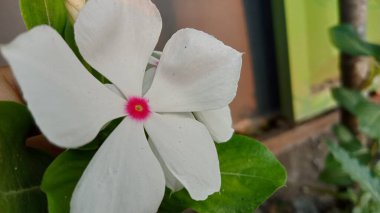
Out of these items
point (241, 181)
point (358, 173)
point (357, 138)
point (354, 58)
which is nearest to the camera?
point (241, 181)

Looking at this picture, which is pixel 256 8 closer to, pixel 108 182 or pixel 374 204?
pixel 374 204

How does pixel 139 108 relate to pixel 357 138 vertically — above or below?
above

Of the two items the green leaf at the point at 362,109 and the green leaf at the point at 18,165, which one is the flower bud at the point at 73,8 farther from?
the green leaf at the point at 362,109

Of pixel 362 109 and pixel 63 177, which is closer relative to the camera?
pixel 63 177

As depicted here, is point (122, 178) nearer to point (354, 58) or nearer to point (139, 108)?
point (139, 108)

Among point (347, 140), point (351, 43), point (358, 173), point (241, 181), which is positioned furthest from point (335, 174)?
point (241, 181)

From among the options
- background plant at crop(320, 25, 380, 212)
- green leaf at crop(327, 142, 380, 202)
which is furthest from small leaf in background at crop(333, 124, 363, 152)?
green leaf at crop(327, 142, 380, 202)

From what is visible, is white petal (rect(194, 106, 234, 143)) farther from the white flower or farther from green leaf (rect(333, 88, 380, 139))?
green leaf (rect(333, 88, 380, 139))

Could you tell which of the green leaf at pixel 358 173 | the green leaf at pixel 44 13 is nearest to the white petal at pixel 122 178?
the green leaf at pixel 44 13
